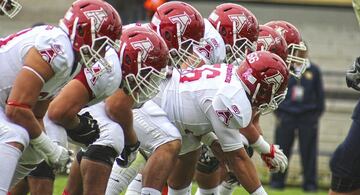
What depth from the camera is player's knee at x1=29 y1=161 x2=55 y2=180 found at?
24.1ft

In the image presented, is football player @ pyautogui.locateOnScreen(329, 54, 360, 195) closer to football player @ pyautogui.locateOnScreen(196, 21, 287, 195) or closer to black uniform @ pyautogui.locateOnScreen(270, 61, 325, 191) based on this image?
football player @ pyautogui.locateOnScreen(196, 21, 287, 195)

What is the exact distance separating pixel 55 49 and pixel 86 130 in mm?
767

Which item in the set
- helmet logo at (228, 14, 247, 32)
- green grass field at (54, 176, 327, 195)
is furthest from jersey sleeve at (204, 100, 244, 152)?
green grass field at (54, 176, 327, 195)

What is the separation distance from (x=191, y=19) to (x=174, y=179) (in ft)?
3.94

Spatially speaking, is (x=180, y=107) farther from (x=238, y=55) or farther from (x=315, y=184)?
(x=315, y=184)

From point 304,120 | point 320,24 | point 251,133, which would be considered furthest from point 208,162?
point 320,24

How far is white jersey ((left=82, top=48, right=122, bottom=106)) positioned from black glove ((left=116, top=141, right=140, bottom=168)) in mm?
543

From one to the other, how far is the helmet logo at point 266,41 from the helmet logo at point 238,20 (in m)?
0.27

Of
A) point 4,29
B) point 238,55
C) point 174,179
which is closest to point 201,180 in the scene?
point 174,179

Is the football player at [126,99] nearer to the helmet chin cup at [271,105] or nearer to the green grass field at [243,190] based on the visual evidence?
the helmet chin cup at [271,105]

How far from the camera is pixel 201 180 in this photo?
8.44 m

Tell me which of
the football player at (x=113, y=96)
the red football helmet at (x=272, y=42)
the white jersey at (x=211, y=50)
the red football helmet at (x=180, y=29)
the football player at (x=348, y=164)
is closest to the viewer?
the football player at (x=348, y=164)

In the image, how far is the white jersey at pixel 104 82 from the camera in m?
6.57

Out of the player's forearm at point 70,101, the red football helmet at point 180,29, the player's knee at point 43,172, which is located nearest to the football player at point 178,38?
the red football helmet at point 180,29
